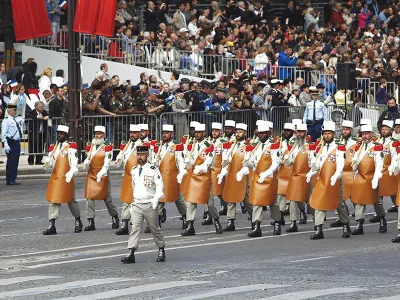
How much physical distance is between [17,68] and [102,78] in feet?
11.2

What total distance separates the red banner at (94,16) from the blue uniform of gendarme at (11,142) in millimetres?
3345

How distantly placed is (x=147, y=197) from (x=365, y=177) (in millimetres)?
5133

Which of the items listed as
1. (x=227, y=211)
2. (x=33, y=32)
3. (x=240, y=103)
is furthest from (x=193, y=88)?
(x=227, y=211)

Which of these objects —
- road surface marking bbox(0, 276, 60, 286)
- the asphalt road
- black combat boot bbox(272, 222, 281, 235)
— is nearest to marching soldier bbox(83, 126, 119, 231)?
the asphalt road

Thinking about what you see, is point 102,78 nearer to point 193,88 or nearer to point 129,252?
point 193,88

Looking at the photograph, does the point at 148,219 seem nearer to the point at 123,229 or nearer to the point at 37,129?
the point at 123,229

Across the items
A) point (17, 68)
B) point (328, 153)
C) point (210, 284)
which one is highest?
point (17, 68)

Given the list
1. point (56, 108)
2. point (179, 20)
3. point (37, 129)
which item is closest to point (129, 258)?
point (37, 129)

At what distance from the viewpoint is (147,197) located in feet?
67.9

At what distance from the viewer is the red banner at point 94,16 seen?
109 ft

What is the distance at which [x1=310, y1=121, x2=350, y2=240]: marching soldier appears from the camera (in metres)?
23.4

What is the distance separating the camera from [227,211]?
2480cm

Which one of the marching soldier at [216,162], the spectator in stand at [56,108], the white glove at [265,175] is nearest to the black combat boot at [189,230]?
the marching soldier at [216,162]

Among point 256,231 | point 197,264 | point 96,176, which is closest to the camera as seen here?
point 197,264
